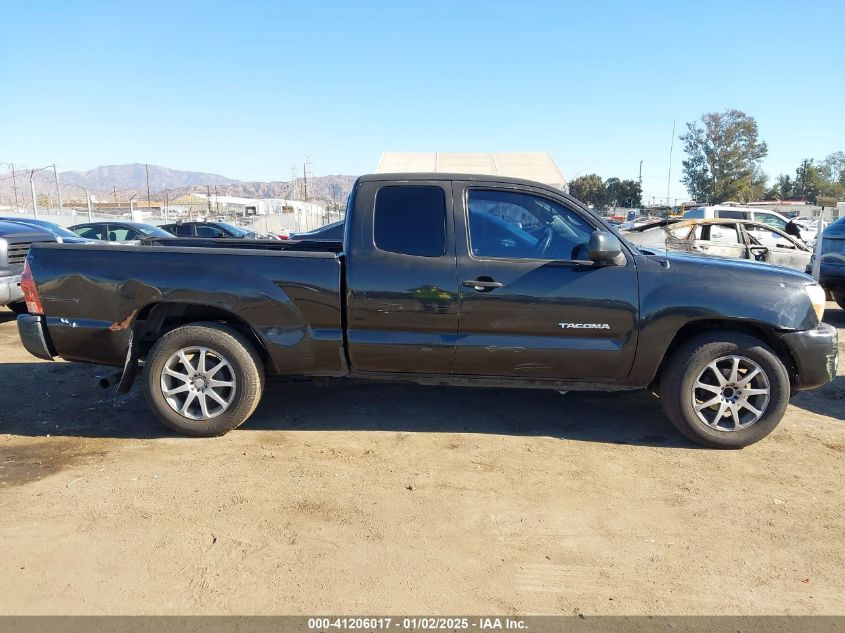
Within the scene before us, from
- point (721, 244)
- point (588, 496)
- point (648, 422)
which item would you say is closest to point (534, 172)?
point (721, 244)

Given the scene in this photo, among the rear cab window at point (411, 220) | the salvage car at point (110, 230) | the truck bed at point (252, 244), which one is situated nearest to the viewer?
the rear cab window at point (411, 220)

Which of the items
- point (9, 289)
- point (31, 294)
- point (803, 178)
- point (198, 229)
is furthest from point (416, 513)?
point (803, 178)

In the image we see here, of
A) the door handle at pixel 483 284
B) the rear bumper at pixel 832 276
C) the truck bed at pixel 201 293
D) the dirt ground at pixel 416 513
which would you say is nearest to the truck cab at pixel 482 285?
the door handle at pixel 483 284

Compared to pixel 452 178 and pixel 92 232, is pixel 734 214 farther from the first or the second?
pixel 92 232

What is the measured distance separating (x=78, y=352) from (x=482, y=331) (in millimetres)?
3004

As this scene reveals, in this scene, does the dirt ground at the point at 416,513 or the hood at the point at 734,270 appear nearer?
the dirt ground at the point at 416,513

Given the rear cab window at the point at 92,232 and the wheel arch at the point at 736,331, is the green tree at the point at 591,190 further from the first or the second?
the wheel arch at the point at 736,331

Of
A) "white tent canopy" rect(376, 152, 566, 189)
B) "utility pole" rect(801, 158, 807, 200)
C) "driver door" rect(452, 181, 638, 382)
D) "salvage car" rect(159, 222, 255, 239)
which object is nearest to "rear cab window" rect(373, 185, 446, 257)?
"driver door" rect(452, 181, 638, 382)

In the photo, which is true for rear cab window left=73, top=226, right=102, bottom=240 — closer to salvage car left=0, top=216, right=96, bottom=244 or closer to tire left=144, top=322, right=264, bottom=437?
salvage car left=0, top=216, right=96, bottom=244

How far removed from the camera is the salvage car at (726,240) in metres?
9.19

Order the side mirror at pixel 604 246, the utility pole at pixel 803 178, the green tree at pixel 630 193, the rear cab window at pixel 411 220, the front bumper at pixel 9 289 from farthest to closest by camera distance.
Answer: the utility pole at pixel 803 178, the green tree at pixel 630 193, the front bumper at pixel 9 289, the rear cab window at pixel 411 220, the side mirror at pixel 604 246

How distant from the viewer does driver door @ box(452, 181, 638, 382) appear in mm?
4176

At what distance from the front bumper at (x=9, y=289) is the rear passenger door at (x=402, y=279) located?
565 centimetres

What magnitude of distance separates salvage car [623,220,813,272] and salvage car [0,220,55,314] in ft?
27.3
